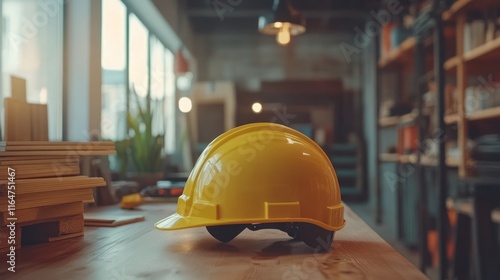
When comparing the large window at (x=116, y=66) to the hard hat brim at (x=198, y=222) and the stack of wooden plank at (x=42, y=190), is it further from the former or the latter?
the hard hat brim at (x=198, y=222)

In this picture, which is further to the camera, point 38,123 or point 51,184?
point 38,123

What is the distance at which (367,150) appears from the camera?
318 inches

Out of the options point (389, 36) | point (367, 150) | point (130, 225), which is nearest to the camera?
point (130, 225)

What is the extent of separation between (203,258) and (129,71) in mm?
3949

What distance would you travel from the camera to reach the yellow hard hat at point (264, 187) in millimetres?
932

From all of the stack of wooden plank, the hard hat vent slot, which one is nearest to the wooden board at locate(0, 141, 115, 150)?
the stack of wooden plank

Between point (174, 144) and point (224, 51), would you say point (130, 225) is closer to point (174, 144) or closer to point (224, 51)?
point (174, 144)

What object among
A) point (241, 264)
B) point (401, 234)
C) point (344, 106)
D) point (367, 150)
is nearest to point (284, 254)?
point (241, 264)

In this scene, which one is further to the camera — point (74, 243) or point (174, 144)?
point (174, 144)

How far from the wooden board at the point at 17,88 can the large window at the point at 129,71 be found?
1484 millimetres

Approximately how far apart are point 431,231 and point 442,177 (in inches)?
56.0

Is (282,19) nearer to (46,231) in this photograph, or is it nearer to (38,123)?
(38,123)

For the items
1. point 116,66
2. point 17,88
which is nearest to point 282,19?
point 116,66

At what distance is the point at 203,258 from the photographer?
88 centimetres
